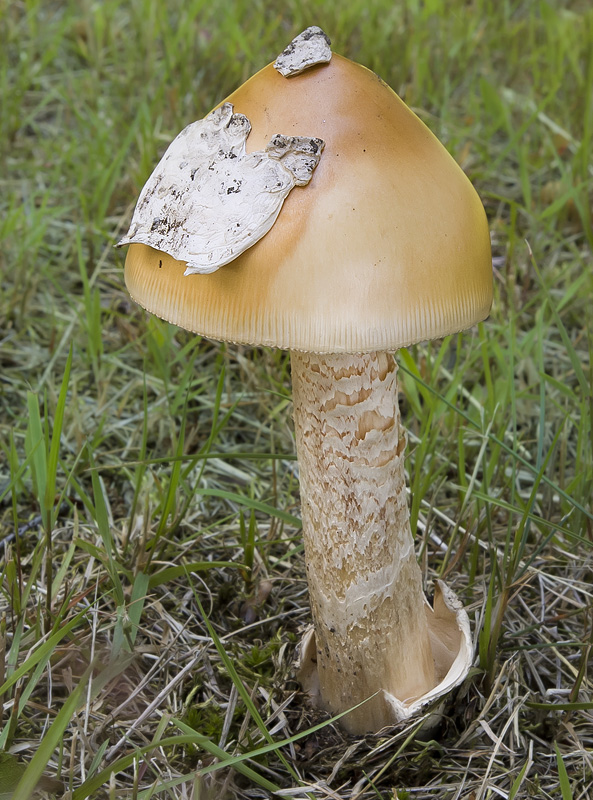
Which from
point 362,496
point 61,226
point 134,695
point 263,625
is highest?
point 61,226

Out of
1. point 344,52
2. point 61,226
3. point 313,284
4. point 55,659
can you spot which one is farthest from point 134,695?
point 344,52

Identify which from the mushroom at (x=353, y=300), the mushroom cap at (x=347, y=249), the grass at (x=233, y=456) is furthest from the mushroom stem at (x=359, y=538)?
the mushroom cap at (x=347, y=249)

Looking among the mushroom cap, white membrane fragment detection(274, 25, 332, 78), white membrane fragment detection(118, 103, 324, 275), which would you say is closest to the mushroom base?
the mushroom cap

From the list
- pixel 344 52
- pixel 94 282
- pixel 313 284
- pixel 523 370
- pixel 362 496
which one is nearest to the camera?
pixel 313 284

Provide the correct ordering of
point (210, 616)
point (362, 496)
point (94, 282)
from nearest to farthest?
point (362, 496) → point (210, 616) → point (94, 282)

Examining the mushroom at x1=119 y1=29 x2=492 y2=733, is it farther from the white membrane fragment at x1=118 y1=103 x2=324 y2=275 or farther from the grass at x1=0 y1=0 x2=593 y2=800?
the grass at x1=0 y1=0 x2=593 y2=800

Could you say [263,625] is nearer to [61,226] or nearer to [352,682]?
[352,682]

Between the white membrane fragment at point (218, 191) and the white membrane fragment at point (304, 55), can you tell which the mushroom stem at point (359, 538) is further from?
the white membrane fragment at point (304, 55)
